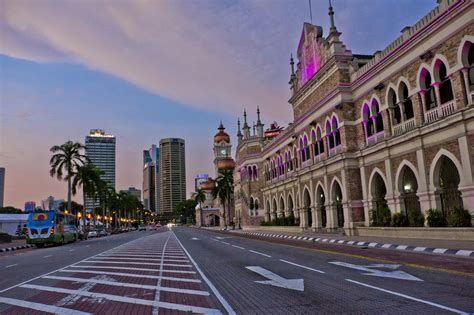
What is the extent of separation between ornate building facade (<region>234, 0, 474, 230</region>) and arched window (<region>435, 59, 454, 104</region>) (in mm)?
50

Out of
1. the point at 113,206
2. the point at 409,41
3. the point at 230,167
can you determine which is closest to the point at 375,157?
the point at 409,41

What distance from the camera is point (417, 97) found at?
2247 centimetres

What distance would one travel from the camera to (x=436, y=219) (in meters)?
19.6

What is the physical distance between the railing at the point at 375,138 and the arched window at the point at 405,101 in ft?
7.13

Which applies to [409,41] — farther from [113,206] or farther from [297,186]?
[113,206]

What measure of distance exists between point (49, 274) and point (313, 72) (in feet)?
91.5

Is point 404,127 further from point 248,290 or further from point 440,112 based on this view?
point 248,290

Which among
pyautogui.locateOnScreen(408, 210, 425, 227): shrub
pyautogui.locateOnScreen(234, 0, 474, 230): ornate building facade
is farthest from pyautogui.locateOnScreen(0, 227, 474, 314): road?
pyautogui.locateOnScreen(234, 0, 474, 230): ornate building facade

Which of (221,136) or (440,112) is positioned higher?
(221,136)

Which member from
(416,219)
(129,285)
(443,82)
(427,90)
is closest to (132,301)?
(129,285)

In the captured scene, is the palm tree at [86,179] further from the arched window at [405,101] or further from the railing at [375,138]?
the arched window at [405,101]

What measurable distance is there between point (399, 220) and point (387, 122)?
6.48 meters

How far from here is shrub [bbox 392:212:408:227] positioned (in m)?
22.8

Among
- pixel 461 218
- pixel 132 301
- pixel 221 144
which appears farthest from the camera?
pixel 221 144
